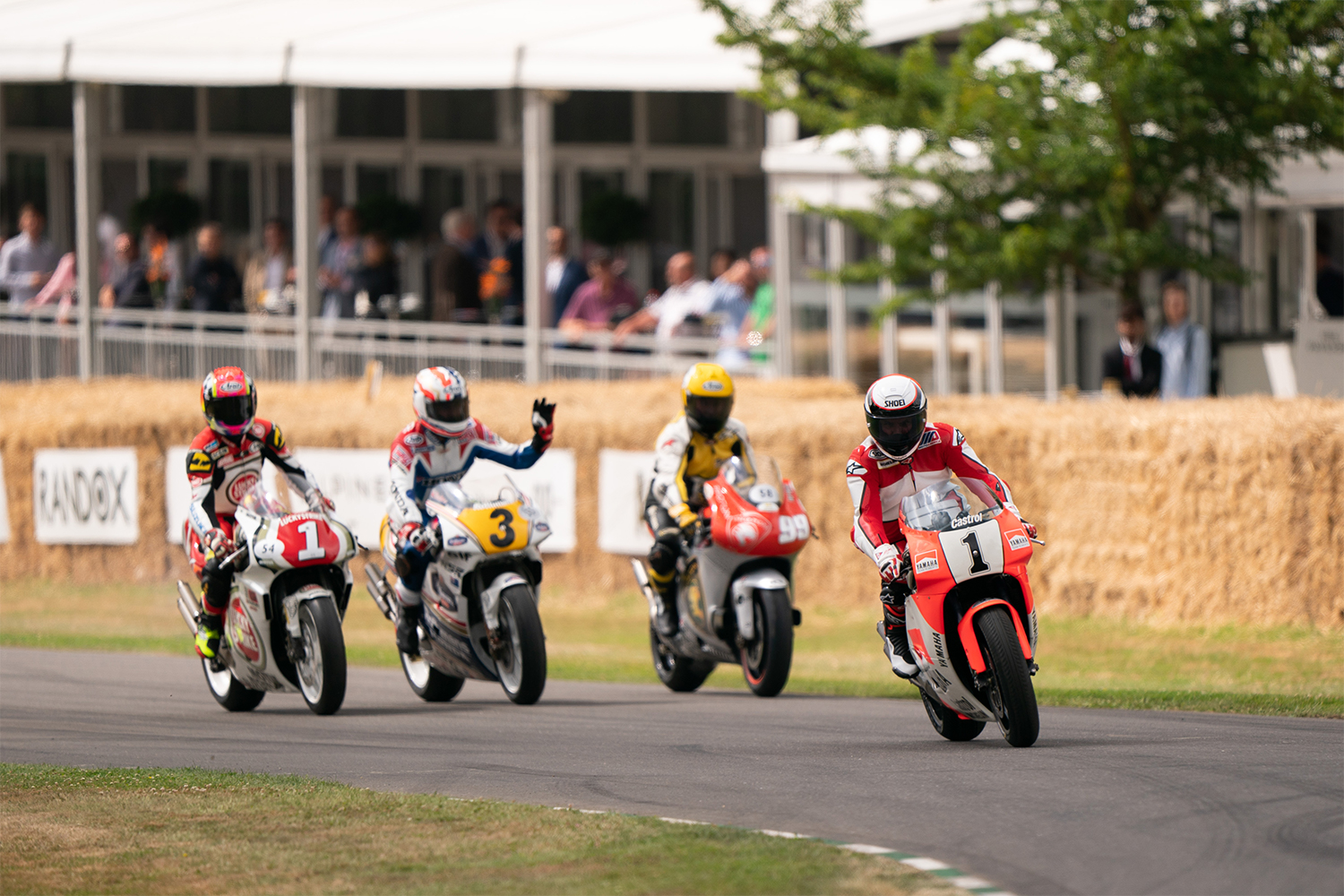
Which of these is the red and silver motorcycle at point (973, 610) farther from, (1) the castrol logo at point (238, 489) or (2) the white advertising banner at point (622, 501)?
(2) the white advertising banner at point (622, 501)

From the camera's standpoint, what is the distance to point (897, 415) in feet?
30.3

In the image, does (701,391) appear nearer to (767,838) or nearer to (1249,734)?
(1249,734)

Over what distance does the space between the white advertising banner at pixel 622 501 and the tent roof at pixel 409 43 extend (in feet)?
16.5

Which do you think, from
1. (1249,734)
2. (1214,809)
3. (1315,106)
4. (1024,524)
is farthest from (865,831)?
(1315,106)

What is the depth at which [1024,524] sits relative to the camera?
30.3ft

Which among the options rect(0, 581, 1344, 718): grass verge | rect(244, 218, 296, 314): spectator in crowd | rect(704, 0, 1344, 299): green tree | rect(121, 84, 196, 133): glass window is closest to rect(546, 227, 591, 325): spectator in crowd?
rect(244, 218, 296, 314): spectator in crowd

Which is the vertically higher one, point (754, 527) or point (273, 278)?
point (273, 278)

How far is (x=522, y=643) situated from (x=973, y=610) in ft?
11.5

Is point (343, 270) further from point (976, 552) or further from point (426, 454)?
point (976, 552)

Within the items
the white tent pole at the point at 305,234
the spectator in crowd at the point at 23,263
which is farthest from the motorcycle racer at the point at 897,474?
the spectator in crowd at the point at 23,263

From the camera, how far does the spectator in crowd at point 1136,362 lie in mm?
17297

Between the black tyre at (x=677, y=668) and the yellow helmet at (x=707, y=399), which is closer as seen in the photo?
the yellow helmet at (x=707, y=399)

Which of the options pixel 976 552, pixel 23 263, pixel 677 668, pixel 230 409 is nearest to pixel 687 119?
pixel 23 263

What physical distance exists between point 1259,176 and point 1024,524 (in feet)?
30.1
